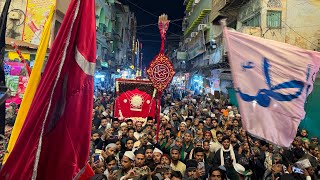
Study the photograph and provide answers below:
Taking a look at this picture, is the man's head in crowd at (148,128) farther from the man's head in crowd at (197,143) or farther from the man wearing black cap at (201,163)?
the man wearing black cap at (201,163)

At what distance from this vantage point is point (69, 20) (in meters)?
2.80

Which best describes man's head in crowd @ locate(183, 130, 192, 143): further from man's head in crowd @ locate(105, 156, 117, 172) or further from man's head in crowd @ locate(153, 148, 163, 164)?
man's head in crowd @ locate(105, 156, 117, 172)

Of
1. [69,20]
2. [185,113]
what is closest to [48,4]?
[185,113]

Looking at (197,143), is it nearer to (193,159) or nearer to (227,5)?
(193,159)

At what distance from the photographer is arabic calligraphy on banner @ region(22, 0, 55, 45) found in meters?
16.7

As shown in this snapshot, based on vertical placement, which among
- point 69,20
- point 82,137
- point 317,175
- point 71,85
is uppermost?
point 69,20

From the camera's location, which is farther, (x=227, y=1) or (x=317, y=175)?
(x=227, y=1)

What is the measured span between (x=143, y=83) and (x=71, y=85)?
9570mm

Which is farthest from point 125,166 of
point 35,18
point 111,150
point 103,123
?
point 35,18

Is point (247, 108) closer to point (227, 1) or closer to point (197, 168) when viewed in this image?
point (197, 168)

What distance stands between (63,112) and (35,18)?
52.1 feet

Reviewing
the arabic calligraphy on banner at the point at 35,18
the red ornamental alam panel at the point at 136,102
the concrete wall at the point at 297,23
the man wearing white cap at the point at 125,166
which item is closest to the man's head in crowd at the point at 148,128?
the red ornamental alam panel at the point at 136,102

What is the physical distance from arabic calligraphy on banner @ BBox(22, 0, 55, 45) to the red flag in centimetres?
1522

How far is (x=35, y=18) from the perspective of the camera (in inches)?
663
